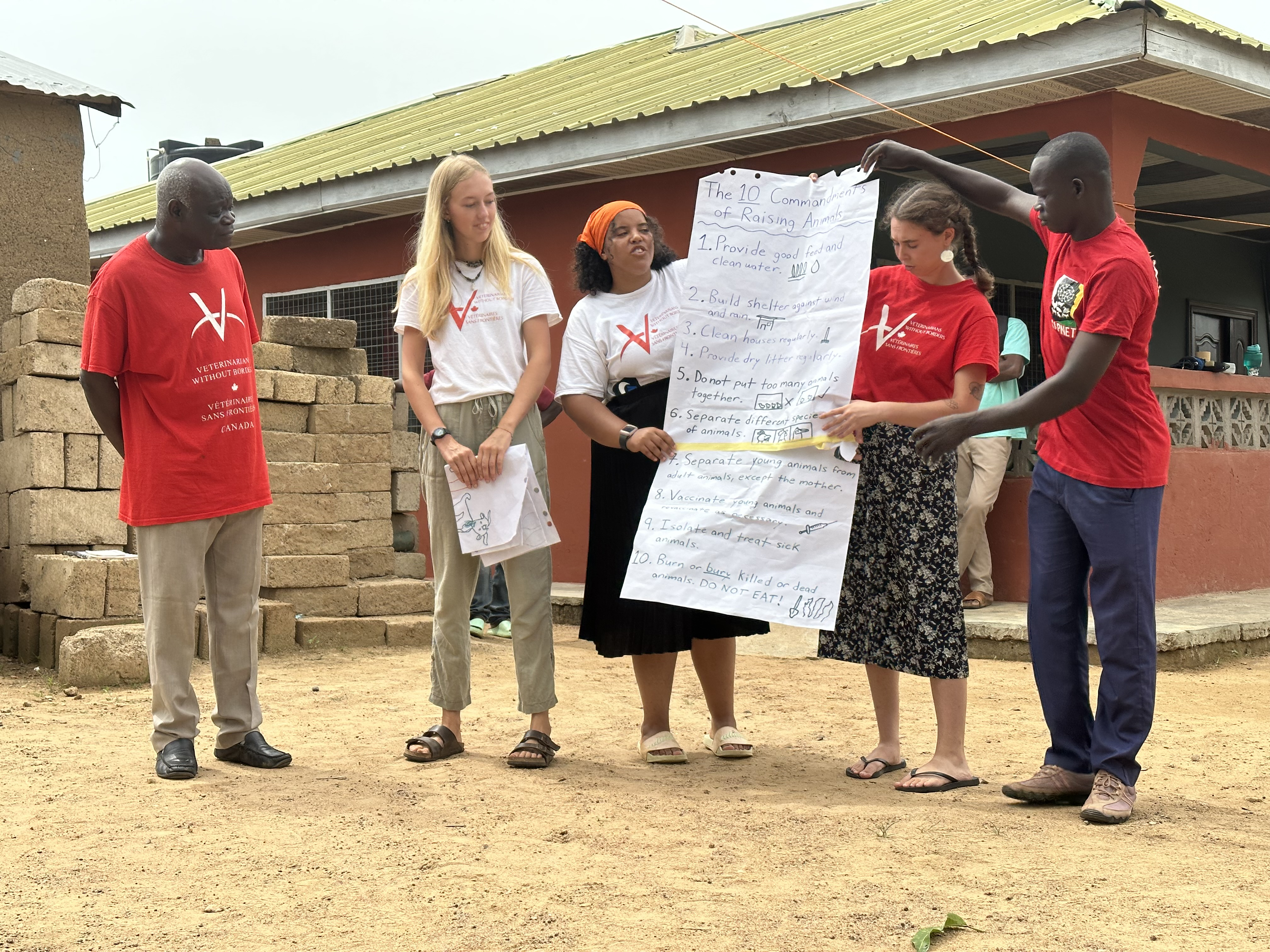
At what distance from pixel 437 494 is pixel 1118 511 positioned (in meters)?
2.16

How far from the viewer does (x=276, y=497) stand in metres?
7.57

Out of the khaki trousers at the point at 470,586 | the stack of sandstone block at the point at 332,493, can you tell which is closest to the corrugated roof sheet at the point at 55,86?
the stack of sandstone block at the point at 332,493

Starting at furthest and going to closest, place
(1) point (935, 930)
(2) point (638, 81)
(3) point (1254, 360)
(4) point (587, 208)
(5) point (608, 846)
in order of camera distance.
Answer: (3) point (1254, 360), (2) point (638, 81), (4) point (587, 208), (5) point (608, 846), (1) point (935, 930)

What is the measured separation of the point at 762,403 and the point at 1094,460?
1.02m

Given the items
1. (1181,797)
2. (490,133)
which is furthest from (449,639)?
(490,133)

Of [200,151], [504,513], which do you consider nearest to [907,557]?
[504,513]

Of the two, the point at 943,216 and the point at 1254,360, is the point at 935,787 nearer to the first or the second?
the point at 943,216

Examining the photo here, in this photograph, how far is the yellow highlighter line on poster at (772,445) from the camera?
12.9 ft

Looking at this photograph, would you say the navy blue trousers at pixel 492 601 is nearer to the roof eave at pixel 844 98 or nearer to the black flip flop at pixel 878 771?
the roof eave at pixel 844 98

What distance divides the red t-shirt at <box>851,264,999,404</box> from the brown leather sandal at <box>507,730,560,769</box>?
158 cm

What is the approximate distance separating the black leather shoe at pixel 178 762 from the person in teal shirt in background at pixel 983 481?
4597 mm

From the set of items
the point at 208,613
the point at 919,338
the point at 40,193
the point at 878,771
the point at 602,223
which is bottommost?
the point at 878,771

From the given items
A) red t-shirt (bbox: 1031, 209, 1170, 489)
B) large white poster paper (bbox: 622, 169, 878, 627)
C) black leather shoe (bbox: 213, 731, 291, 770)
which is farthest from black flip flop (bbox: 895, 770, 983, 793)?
black leather shoe (bbox: 213, 731, 291, 770)

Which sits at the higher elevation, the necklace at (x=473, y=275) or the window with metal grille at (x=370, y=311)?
the window with metal grille at (x=370, y=311)
